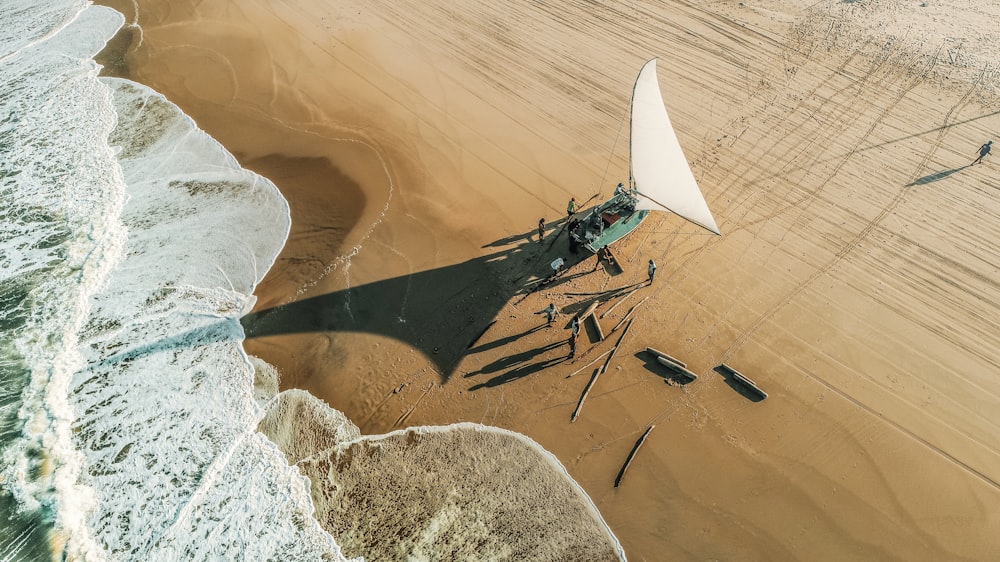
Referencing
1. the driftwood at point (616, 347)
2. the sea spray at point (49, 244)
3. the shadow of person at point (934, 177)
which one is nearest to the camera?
the sea spray at point (49, 244)

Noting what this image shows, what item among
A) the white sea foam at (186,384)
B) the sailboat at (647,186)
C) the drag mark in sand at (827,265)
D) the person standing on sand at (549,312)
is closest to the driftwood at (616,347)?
the person standing on sand at (549,312)

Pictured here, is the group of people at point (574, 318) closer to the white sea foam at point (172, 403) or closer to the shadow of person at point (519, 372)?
the shadow of person at point (519, 372)

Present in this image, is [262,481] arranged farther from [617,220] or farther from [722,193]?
[722,193]

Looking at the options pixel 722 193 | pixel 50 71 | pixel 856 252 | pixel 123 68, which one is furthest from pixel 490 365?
pixel 50 71

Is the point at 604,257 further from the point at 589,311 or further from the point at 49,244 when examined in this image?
the point at 49,244

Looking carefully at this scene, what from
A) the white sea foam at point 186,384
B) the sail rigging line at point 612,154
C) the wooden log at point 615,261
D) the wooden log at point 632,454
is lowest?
the white sea foam at point 186,384

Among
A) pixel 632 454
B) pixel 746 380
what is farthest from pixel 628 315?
pixel 632 454

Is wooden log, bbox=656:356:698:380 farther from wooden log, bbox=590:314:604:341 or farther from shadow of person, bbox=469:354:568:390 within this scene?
shadow of person, bbox=469:354:568:390
